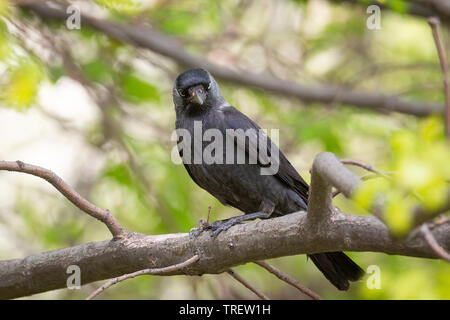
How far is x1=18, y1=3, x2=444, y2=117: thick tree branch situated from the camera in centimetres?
630

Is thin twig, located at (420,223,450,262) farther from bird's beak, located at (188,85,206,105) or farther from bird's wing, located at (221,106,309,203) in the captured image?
bird's beak, located at (188,85,206,105)

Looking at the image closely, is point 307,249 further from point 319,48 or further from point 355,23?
point 355,23

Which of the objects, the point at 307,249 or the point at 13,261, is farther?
the point at 13,261

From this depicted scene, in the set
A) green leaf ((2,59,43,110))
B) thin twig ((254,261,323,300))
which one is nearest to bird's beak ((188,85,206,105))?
green leaf ((2,59,43,110))

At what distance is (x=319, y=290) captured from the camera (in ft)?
24.3

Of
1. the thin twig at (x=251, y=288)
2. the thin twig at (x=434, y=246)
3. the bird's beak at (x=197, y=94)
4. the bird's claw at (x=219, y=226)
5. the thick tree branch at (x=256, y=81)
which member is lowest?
the thin twig at (x=434, y=246)

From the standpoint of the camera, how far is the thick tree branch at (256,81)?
6301 mm

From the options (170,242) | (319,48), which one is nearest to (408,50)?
(319,48)

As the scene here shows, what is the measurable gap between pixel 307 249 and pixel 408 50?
5712 millimetres

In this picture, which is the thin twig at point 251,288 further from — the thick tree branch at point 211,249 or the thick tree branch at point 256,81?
the thick tree branch at point 256,81

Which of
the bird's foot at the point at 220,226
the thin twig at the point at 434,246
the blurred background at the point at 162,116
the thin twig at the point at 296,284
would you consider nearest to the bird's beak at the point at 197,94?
the blurred background at the point at 162,116

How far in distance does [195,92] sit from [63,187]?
179cm

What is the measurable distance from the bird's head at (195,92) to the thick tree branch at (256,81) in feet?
4.36
